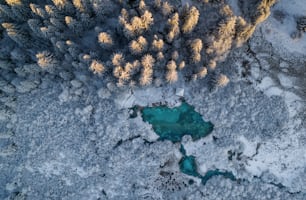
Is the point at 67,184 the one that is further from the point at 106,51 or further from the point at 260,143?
the point at 260,143

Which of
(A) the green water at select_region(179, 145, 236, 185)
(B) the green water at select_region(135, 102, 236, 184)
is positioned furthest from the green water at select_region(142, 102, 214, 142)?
(A) the green water at select_region(179, 145, 236, 185)

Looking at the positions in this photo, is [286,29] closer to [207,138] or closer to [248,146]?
[248,146]

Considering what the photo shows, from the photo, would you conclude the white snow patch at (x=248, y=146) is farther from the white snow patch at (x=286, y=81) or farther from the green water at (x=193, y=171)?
the white snow patch at (x=286, y=81)

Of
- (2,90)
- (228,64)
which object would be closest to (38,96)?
(2,90)

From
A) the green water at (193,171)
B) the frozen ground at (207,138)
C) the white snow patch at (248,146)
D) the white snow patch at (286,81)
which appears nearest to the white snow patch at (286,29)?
the frozen ground at (207,138)

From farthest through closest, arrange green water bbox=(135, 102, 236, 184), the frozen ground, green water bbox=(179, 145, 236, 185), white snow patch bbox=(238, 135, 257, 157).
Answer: green water bbox=(135, 102, 236, 184), green water bbox=(179, 145, 236, 185), white snow patch bbox=(238, 135, 257, 157), the frozen ground

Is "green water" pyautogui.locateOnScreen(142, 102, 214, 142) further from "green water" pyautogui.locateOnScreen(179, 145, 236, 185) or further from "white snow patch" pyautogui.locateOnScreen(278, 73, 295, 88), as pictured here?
"white snow patch" pyautogui.locateOnScreen(278, 73, 295, 88)
